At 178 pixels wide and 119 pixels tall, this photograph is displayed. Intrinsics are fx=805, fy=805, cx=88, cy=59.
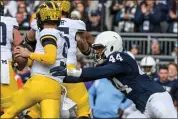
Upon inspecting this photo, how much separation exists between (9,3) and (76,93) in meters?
7.57

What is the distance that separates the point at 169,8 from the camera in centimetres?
1734

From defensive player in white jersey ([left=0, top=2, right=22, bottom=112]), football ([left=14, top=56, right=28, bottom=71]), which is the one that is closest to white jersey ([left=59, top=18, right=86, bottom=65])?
defensive player in white jersey ([left=0, top=2, right=22, bottom=112])

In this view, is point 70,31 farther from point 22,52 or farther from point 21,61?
point 22,52

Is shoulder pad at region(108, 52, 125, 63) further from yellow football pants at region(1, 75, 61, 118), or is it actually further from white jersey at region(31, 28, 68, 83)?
yellow football pants at region(1, 75, 61, 118)

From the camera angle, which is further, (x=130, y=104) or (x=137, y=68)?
(x=130, y=104)

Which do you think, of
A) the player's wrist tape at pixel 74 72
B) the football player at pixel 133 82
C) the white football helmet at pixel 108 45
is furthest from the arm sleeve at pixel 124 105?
the player's wrist tape at pixel 74 72

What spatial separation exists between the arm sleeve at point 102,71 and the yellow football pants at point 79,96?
1428mm

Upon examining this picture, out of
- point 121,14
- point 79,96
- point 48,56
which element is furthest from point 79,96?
point 121,14

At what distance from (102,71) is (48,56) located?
2.34 ft

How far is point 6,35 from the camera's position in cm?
1120

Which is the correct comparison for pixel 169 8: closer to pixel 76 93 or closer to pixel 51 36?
pixel 76 93

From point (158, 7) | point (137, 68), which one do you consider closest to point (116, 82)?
point (137, 68)

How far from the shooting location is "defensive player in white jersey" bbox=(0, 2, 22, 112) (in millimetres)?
11093

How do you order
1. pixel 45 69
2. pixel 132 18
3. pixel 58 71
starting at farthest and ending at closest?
pixel 132 18
pixel 45 69
pixel 58 71
